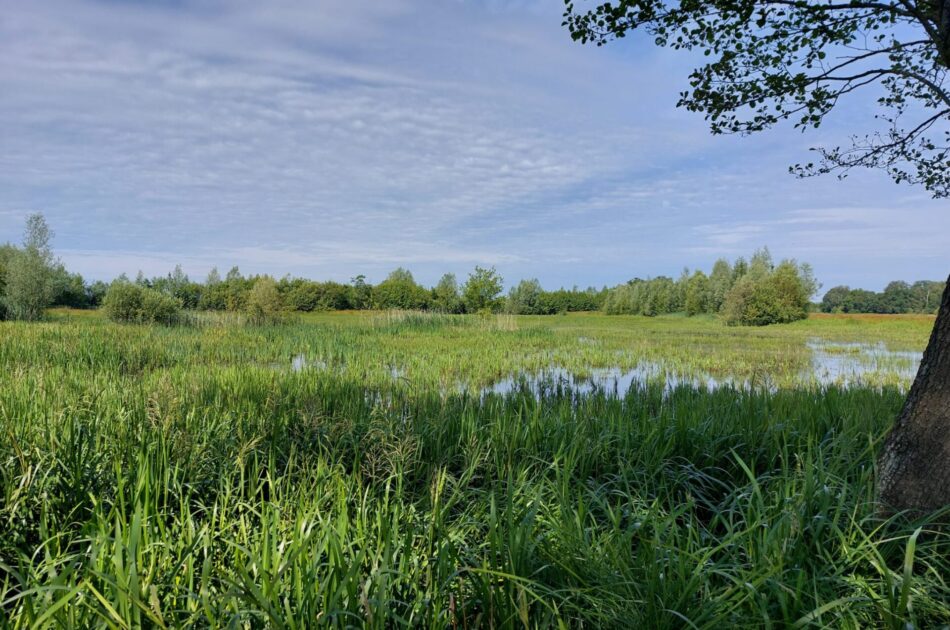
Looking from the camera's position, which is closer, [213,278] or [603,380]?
[603,380]

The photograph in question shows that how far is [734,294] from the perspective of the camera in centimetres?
4188

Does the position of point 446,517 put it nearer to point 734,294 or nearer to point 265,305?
point 265,305

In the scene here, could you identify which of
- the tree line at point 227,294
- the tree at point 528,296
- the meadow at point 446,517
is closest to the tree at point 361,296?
the tree line at point 227,294

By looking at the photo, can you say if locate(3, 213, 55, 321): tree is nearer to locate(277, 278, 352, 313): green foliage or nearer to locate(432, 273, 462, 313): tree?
locate(277, 278, 352, 313): green foliage

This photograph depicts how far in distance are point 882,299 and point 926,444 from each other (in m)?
86.7

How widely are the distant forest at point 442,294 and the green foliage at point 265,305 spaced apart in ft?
0.21

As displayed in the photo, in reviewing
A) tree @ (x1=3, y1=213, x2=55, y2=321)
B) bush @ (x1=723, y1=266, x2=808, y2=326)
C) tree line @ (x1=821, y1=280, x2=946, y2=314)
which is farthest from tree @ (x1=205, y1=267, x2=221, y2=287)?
tree line @ (x1=821, y1=280, x2=946, y2=314)

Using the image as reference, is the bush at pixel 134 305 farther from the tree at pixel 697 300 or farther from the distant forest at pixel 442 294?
the tree at pixel 697 300

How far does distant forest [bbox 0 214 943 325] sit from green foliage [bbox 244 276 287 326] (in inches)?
2.5

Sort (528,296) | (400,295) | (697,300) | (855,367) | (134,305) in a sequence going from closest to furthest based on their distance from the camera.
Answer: (855,367)
(134,305)
(697,300)
(400,295)
(528,296)

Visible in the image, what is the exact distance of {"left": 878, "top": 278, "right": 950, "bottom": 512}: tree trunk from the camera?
106 inches

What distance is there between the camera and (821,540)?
2.51 metres

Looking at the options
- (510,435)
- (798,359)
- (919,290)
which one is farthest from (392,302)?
(919,290)

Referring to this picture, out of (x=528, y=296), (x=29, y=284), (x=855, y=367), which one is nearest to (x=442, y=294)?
(x=528, y=296)
